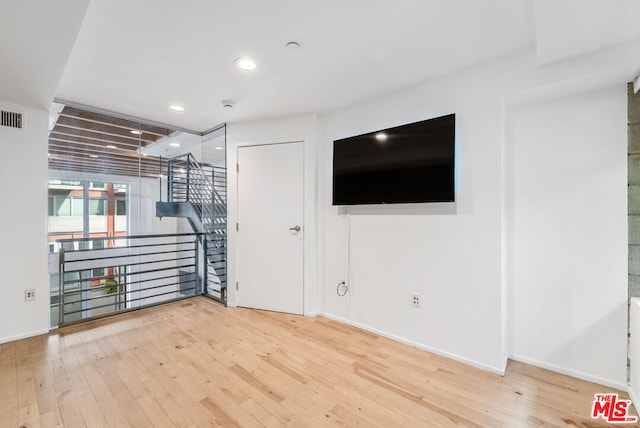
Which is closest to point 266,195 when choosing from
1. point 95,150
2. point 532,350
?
point 95,150

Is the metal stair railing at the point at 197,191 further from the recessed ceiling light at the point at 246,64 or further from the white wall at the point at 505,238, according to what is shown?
the white wall at the point at 505,238

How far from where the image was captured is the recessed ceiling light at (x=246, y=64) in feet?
6.79

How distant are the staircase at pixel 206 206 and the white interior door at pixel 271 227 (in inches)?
12.8

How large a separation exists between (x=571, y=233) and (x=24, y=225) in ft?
15.1

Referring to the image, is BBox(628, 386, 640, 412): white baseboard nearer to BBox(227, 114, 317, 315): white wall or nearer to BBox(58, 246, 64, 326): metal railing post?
BBox(227, 114, 317, 315): white wall

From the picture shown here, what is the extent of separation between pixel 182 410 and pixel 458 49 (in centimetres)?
291

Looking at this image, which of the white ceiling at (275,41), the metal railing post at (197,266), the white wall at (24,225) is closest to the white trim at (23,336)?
the white wall at (24,225)

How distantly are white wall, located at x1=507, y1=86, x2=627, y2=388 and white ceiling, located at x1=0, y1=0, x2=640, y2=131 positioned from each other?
503mm

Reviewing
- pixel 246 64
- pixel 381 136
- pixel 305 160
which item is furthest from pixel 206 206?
pixel 381 136

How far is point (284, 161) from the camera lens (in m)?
3.27

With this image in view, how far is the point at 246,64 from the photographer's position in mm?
2125

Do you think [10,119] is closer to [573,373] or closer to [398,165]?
[398,165]

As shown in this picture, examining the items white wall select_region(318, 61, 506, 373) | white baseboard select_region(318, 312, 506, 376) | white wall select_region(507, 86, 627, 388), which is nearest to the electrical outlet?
white wall select_region(318, 61, 506, 373)

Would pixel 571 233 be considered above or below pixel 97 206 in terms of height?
below
